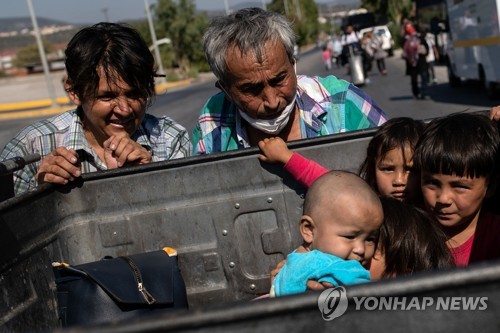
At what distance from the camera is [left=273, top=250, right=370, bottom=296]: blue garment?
2.04 metres

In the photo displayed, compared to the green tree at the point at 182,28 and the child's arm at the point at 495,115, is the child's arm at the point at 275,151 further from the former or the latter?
the green tree at the point at 182,28

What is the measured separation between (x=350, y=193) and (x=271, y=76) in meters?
0.99

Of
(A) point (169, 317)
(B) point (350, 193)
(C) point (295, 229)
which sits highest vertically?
(A) point (169, 317)

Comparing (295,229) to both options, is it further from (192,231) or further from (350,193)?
(350,193)

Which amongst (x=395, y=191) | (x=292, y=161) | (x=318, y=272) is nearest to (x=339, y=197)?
(x=318, y=272)

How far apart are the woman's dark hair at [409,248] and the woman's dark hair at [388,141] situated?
1.50 ft

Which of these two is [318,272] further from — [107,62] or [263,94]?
[107,62]

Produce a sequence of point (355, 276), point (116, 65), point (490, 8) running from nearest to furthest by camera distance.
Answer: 1. point (355, 276)
2. point (116, 65)
3. point (490, 8)

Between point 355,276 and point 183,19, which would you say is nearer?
point 355,276

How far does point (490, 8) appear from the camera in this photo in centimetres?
1537

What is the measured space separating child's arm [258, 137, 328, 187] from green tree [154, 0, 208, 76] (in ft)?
220

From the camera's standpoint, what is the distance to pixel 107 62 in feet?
11.0

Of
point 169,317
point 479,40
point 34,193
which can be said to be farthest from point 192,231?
point 479,40

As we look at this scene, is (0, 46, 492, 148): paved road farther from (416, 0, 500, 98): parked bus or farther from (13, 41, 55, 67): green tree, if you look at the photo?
(13, 41, 55, 67): green tree
